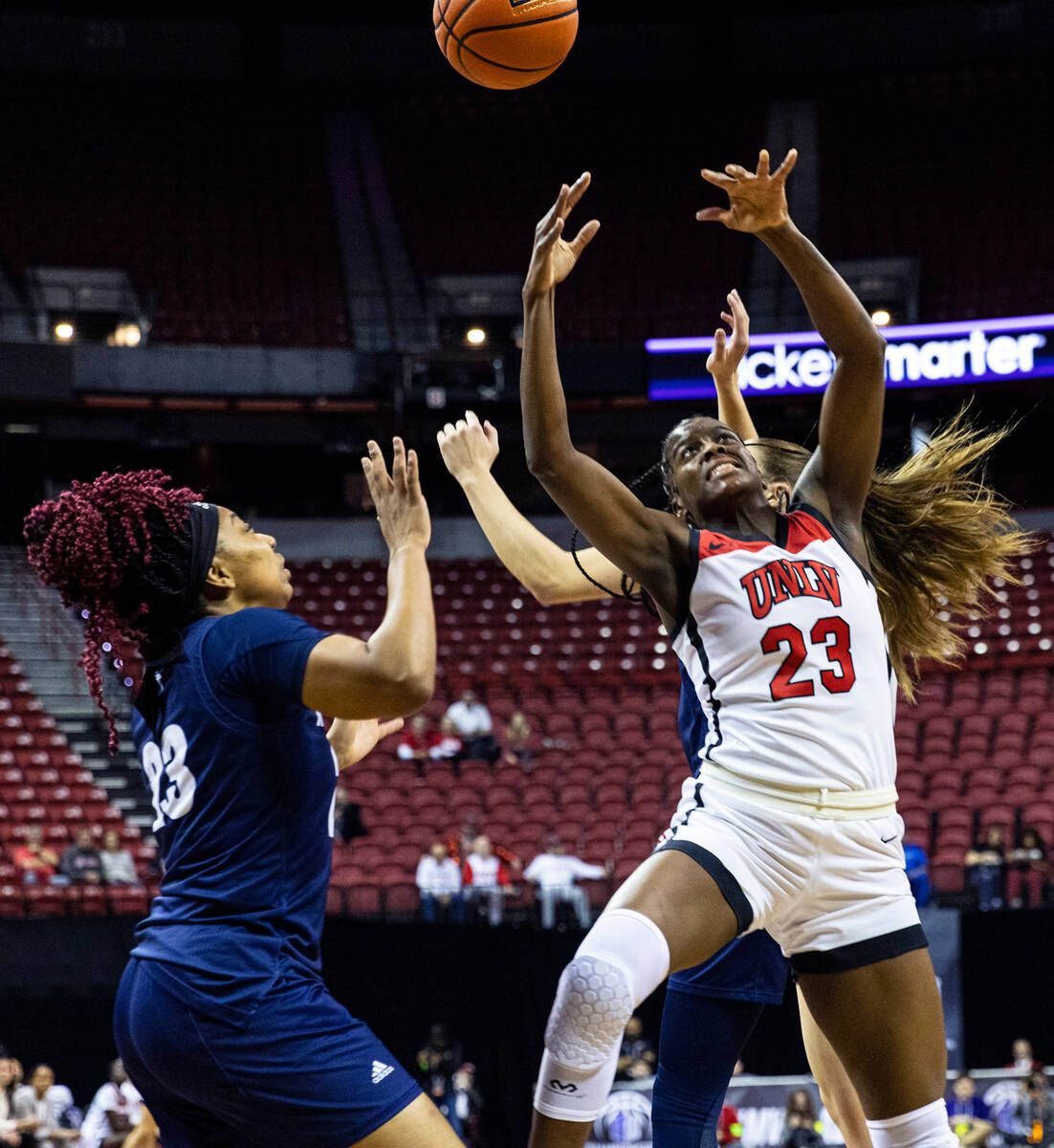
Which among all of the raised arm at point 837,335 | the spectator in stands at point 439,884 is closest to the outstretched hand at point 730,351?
the raised arm at point 837,335

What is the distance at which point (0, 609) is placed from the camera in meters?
18.8

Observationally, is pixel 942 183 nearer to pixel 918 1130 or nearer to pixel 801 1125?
pixel 801 1125

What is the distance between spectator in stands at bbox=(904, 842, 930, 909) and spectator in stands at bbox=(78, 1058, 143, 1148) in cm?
546

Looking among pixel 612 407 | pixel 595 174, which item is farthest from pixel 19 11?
pixel 612 407

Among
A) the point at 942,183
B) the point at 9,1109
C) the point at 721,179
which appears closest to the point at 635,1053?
the point at 9,1109

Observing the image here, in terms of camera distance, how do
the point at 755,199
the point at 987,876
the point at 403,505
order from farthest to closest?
the point at 987,876 < the point at 755,199 < the point at 403,505

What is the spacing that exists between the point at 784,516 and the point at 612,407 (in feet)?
55.4

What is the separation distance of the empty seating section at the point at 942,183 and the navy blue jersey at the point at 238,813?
19.2m

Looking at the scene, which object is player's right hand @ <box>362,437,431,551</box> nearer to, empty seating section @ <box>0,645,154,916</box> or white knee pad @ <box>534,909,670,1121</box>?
white knee pad @ <box>534,909,670,1121</box>

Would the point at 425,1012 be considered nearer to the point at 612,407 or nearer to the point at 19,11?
the point at 612,407

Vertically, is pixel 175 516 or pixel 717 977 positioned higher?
pixel 175 516

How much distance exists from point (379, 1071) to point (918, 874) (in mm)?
8302

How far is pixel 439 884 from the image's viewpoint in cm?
1229

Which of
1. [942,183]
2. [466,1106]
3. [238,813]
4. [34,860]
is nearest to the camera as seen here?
[238,813]
